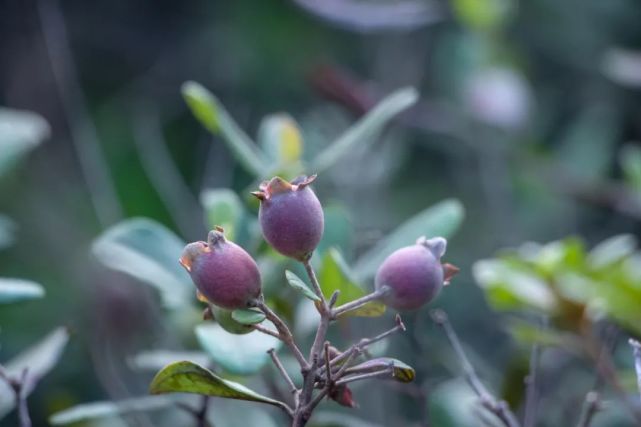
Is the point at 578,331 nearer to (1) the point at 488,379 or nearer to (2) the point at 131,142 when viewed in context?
(1) the point at 488,379

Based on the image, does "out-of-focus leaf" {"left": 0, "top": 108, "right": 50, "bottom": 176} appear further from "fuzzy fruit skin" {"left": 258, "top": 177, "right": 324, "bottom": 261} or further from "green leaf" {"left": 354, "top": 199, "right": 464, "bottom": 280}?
"fuzzy fruit skin" {"left": 258, "top": 177, "right": 324, "bottom": 261}

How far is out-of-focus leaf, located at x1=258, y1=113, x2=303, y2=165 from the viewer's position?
2.76 feet

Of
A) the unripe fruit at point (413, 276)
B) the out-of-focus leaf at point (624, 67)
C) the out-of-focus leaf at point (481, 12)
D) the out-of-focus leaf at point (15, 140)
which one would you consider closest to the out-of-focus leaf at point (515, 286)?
the unripe fruit at point (413, 276)

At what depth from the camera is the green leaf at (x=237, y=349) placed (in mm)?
590

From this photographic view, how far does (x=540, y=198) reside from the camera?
1.50m

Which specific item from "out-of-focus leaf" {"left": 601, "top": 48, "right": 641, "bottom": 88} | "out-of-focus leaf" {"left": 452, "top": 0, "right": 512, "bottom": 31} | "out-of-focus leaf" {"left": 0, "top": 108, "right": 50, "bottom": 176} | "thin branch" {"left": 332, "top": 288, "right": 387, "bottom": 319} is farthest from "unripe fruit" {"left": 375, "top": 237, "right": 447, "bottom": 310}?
"out-of-focus leaf" {"left": 452, "top": 0, "right": 512, "bottom": 31}

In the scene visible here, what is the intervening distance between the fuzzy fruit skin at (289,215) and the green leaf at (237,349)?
11 centimetres

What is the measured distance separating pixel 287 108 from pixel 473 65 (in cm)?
39

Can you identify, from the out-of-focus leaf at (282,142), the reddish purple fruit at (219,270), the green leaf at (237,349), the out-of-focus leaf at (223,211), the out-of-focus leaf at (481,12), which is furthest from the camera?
the out-of-focus leaf at (481,12)

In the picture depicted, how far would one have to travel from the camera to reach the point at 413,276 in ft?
1.68

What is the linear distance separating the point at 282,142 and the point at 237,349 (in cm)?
29

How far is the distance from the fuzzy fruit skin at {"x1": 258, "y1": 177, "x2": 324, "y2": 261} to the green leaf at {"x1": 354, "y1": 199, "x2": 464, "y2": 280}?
21 centimetres

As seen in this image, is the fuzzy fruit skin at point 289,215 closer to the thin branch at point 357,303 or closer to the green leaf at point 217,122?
the thin branch at point 357,303

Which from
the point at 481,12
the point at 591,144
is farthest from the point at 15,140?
the point at 591,144
